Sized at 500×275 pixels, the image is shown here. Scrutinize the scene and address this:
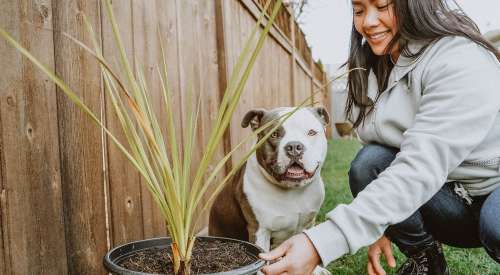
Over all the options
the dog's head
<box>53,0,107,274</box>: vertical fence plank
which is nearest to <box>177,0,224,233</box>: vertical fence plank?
the dog's head

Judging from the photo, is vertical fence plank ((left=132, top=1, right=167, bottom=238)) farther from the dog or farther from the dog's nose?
the dog's nose

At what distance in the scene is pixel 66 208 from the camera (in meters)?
1.44

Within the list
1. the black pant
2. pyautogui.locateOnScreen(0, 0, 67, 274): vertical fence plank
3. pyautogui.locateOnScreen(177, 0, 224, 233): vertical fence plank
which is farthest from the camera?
pyautogui.locateOnScreen(177, 0, 224, 233): vertical fence plank

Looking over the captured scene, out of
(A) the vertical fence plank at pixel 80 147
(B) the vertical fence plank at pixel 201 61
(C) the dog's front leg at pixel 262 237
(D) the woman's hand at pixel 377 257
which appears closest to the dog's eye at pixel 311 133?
(C) the dog's front leg at pixel 262 237

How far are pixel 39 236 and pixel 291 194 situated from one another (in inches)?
44.0

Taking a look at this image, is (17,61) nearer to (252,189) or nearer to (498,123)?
(252,189)

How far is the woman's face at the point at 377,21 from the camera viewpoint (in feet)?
4.81

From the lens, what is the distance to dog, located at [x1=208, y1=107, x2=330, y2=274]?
1.98 meters

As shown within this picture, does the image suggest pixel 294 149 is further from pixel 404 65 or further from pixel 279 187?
pixel 404 65

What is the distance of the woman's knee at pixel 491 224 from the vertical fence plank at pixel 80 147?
1.26 meters

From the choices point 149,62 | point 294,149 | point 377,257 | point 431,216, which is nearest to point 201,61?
point 149,62

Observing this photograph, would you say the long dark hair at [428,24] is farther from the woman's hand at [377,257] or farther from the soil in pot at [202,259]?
the soil in pot at [202,259]

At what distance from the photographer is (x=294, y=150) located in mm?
1959

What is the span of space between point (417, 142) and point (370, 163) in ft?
1.89
